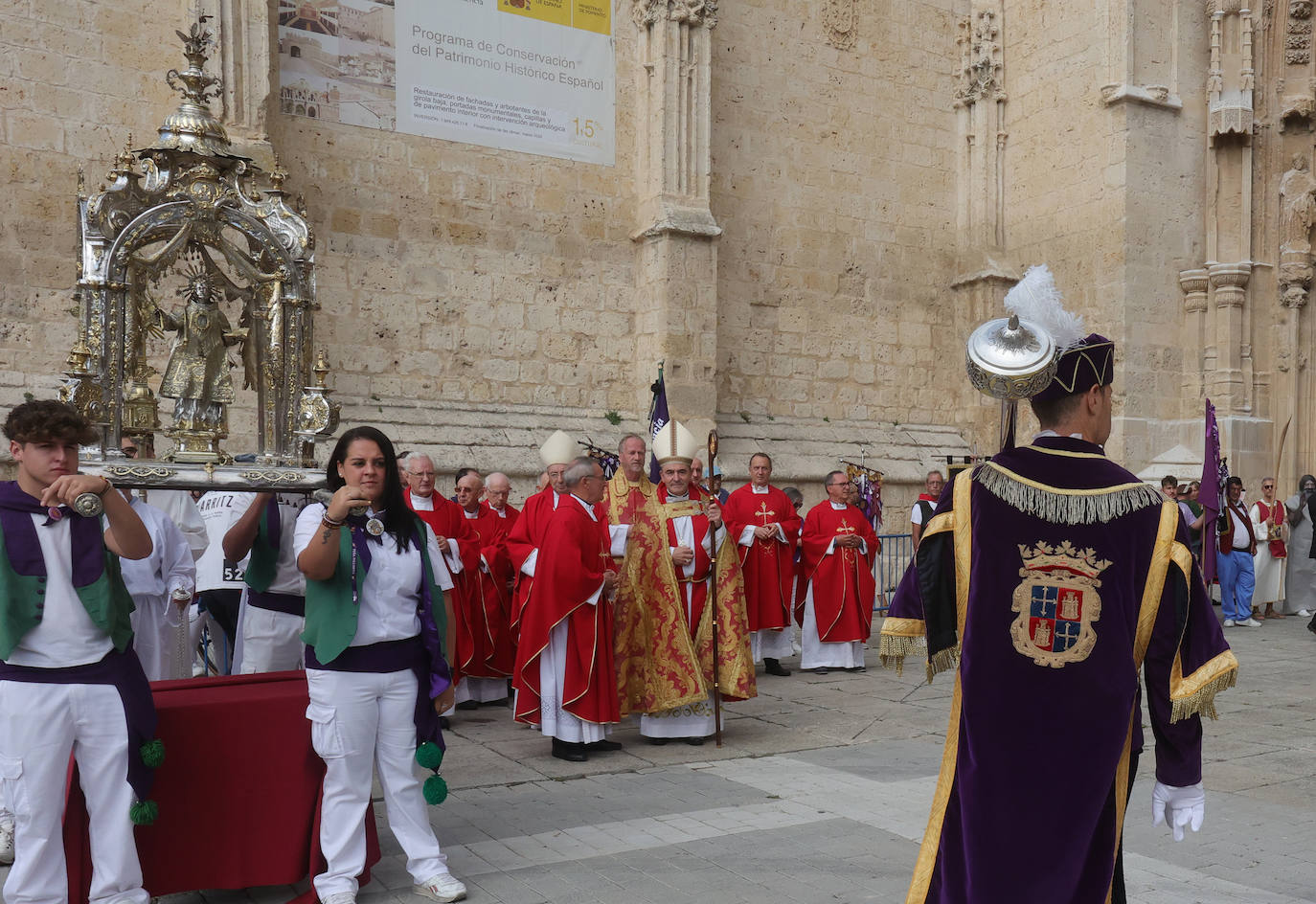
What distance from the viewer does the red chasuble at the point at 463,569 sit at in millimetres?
7977

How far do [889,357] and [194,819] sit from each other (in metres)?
12.5

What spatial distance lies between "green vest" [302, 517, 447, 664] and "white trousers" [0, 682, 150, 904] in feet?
2.17

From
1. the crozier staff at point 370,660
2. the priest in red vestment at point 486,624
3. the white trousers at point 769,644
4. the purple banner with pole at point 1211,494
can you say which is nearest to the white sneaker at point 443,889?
the crozier staff at point 370,660

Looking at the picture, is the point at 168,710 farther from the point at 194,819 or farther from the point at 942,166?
the point at 942,166

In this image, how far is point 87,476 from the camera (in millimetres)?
3594

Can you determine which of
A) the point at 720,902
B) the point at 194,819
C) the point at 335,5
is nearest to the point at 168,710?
the point at 194,819

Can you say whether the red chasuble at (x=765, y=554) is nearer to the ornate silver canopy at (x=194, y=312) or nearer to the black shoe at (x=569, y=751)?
the black shoe at (x=569, y=751)

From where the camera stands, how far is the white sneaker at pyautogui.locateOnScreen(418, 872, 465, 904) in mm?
4098

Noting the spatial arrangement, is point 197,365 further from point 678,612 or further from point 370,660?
point 678,612

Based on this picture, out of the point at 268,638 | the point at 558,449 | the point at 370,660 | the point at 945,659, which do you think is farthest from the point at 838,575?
the point at 945,659

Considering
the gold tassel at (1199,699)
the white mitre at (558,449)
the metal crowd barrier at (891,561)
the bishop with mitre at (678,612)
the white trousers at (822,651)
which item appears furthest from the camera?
the metal crowd barrier at (891,561)

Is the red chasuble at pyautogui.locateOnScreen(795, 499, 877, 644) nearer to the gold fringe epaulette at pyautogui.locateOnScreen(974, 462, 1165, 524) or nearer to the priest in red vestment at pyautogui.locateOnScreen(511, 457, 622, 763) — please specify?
the priest in red vestment at pyautogui.locateOnScreen(511, 457, 622, 763)

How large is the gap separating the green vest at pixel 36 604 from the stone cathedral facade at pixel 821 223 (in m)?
7.43

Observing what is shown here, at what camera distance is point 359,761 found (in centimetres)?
411
